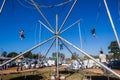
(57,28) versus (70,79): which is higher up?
(57,28)

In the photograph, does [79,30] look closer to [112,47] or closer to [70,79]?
[70,79]

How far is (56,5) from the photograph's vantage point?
1759cm

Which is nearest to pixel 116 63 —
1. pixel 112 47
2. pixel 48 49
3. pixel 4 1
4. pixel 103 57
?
pixel 103 57

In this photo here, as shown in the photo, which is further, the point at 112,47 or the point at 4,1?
the point at 112,47

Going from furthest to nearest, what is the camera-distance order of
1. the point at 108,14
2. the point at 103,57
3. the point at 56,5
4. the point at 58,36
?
1. the point at 103,57
2. the point at 56,5
3. the point at 58,36
4. the point at 108,14

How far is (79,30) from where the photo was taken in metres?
30.0

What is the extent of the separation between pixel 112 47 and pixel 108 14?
482 ft

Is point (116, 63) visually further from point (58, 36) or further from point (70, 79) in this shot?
point (58, 36)

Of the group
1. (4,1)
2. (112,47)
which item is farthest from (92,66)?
(112,47)

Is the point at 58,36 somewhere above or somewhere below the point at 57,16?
below

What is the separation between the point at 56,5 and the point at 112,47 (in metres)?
141

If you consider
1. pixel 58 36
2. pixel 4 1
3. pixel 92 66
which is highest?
pixel 4 1

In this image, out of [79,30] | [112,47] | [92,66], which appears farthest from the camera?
[112,47]

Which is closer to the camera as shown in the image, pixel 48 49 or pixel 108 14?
pixel 108 14
